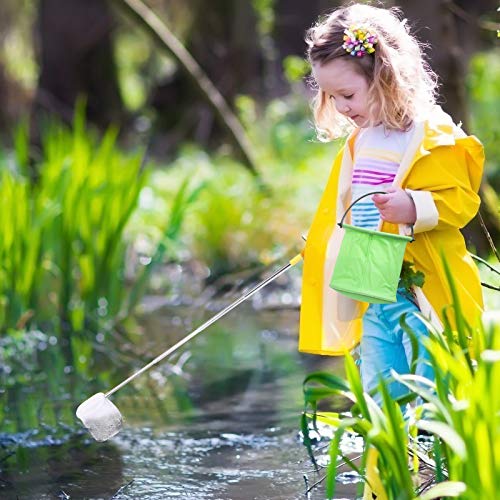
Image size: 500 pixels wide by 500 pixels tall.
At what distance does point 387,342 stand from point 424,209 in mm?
436

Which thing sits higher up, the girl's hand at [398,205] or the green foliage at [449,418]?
A: the girl's hand at [398,205]

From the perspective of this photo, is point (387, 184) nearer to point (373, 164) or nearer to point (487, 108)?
point (373, 164)

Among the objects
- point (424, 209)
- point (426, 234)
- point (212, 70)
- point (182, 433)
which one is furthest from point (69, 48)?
→ point (424, 209)

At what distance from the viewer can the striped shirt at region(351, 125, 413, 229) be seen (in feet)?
11.2

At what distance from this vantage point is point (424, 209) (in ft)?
10.6

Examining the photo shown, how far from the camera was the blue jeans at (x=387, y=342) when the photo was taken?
343cm

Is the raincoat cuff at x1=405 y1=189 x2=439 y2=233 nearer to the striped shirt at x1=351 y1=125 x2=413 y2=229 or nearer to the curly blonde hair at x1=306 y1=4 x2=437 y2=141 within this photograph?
the striped shirt at x1=351 y1=125 x2=413 y2=229

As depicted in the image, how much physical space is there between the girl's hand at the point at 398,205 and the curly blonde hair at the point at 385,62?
0.78ft

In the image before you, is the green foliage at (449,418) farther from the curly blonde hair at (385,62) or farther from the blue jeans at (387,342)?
the curly blonde hair at (385,62)

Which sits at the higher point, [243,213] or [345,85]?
[345,85]

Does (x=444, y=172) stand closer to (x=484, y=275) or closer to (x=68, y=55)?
(x=484, y=275)

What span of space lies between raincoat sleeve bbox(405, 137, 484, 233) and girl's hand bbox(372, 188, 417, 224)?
0.07 feet

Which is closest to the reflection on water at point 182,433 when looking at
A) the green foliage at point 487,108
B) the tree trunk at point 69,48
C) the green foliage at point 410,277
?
the green foliage at point 410,277

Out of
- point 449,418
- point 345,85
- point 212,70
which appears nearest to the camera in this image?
point 449,418
